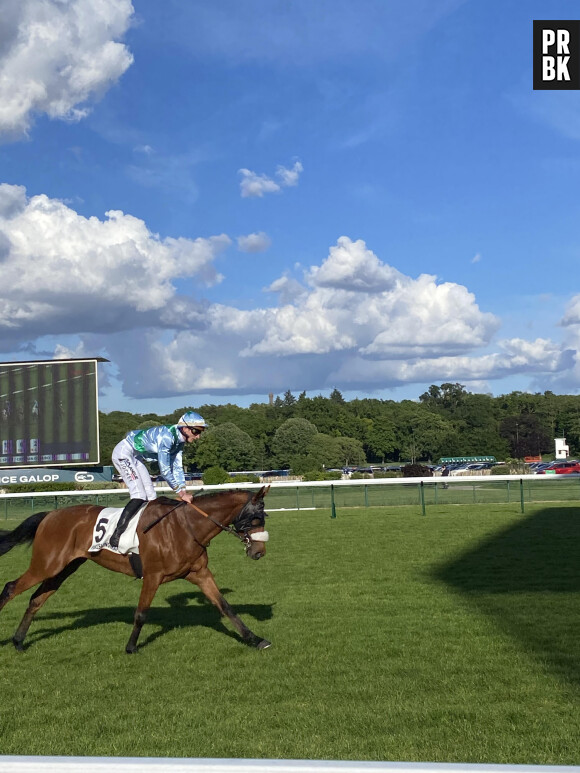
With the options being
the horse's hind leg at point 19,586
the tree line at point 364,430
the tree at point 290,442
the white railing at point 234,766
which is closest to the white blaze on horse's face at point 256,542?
the horse's hind leg at point 19,586

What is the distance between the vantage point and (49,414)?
1192 inches

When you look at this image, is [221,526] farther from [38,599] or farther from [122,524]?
[38,599]

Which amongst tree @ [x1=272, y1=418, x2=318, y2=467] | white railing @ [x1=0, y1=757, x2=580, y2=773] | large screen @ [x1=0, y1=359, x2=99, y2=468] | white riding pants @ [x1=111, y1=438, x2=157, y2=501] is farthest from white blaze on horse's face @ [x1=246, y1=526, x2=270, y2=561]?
tree @ [x1=272, y1=418, x2=318, y2=467]

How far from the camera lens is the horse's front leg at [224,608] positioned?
19.6 feet

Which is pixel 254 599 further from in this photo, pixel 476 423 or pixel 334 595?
pixel 476 423

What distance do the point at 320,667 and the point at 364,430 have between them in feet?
308

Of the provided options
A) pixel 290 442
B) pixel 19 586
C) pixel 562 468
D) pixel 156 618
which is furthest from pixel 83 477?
pixel 290 442

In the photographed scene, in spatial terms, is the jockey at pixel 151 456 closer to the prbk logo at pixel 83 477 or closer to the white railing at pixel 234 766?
the white railing at pixel 234 766

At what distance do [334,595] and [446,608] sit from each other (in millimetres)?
1369

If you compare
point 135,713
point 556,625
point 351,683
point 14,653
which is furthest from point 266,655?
point 556,625

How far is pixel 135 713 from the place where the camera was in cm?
434

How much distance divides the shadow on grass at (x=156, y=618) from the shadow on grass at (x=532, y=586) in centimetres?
222

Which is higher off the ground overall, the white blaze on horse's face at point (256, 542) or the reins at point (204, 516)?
the reins at point (204, 516)

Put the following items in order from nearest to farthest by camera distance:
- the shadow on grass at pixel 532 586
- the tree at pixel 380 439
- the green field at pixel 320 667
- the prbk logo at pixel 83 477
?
1. the green field at pixel 320 667
2. the shadow on grass at pixel 532 586
3. the prbk logo at pixel 83 477
4. the tree at pixel 380 439
